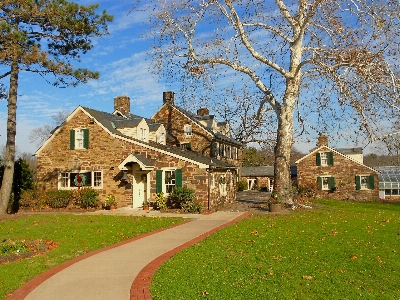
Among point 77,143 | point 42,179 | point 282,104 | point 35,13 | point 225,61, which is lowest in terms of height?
point 42,179

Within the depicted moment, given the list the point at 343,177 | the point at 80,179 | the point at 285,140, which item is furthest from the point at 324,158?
the point at 80,179

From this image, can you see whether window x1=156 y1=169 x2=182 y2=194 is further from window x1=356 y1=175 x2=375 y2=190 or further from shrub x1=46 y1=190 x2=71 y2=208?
window x1=356 y1=175 x2=375 y2=190

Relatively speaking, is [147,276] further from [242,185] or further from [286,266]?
[242,185]

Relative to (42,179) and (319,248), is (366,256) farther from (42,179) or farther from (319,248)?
(42,179)

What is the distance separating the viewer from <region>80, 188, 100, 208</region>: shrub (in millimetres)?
21562

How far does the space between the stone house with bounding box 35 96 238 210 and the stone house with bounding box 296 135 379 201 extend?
592 inches

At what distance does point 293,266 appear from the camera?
7.44 m

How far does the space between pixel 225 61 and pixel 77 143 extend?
10.8 metres

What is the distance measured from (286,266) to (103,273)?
144 inches

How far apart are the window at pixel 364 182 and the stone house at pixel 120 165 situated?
54.9ft

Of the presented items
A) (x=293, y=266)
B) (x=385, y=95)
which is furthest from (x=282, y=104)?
(x=293, y=266)

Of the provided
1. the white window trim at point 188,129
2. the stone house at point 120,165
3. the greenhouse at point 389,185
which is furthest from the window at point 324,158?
the stone house at point 120,165

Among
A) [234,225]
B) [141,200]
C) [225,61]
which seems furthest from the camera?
[141,200]

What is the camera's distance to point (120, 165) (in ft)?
68.5
